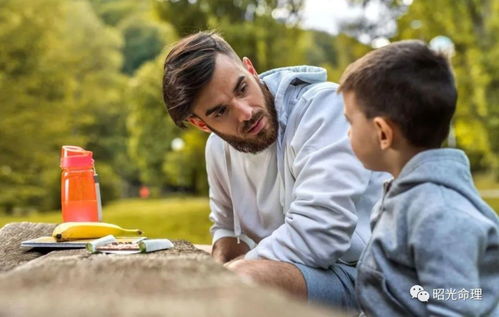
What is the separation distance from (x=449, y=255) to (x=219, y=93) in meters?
1.02

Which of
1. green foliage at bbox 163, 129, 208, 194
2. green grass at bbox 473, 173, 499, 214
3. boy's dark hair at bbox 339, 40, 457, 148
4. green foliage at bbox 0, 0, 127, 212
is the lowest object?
green grass at bbox 473, 173, 499, 214

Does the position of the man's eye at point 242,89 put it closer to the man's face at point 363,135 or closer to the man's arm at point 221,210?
the man's arm at point 221,210

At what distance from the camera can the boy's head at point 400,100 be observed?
1.51m

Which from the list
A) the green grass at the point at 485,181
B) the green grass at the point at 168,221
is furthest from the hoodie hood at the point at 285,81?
the green grass at the point at 485,181

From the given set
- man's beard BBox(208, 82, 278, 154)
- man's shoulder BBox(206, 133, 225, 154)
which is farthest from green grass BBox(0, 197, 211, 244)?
man's beard BBox(208, 82, 278, 154)

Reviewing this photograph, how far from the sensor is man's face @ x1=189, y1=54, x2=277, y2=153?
2.18m

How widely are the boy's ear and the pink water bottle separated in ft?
3.93

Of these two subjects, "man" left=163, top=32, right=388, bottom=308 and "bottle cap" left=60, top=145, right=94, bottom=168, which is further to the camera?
"bottle cap" left=60, top=145, right=94, bottom=168

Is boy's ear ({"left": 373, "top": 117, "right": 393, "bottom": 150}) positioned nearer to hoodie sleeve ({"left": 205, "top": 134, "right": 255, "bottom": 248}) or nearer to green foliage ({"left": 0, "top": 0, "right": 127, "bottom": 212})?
hoodie sleeve ({"left": 205, "top": 134, "right": 255, "bottom": 248})

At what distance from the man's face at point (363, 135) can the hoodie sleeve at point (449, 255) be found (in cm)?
21

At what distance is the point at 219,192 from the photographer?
2.60 meters

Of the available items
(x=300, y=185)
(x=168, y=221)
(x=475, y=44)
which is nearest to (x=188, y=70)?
(x=300, y=185)

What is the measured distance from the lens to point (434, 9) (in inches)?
527

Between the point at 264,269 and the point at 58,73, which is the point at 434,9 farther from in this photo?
the point at 264,269
